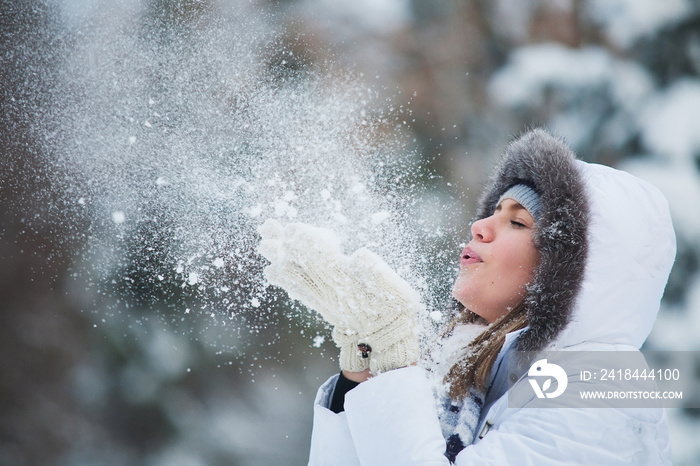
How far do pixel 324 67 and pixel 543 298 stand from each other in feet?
5.51

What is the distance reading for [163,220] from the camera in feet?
6.64

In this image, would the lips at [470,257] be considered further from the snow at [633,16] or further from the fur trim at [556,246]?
the snow at [633,16]

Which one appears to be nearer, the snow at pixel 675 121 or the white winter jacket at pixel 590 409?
the white winter jacket at pixel 590 409

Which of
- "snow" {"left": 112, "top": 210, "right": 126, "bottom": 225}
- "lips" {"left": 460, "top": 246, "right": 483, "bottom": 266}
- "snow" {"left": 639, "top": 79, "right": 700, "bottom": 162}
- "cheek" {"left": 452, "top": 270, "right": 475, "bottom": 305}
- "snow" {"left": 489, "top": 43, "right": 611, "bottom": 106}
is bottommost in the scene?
"cheek" {"left": 452, "top": 270, "right": 475, "bottom": 305}

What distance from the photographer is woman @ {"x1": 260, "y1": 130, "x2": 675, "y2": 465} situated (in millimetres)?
750

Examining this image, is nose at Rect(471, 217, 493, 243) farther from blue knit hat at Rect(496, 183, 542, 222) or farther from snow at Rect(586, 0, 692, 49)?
snow at Rect(586, 0, 692, 49)

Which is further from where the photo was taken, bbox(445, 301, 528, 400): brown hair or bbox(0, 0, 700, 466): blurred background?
bbox(0, 0, 700, 466): blurred background

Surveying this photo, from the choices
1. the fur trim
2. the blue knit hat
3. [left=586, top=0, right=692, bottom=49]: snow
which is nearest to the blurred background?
[left=586, top=0, right=692, bottom=49]: snow

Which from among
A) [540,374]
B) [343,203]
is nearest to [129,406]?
[343,203]

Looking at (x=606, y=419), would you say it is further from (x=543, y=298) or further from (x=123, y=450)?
(x=123, y=450)

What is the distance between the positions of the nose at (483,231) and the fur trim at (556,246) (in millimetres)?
97

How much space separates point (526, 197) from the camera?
99 centimetres

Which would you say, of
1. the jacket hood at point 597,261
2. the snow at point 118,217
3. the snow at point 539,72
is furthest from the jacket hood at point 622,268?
the snow at point 118,217

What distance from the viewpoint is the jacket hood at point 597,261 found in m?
0.80
